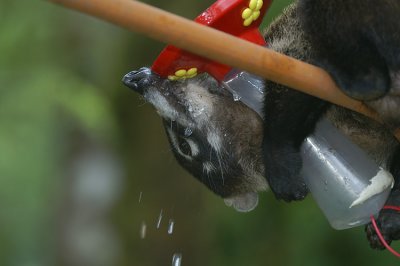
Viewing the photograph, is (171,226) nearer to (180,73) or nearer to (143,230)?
(143,230)

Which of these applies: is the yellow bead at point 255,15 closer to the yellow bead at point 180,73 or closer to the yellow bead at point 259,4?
the yellow bead at point 259,4

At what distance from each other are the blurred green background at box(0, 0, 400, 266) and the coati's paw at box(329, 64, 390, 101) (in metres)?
2.40

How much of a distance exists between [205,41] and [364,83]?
0.63 m

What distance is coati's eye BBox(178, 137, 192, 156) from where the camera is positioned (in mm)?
3322

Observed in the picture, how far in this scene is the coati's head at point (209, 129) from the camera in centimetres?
316

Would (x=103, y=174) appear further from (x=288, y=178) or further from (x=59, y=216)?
(x=288, y=178)

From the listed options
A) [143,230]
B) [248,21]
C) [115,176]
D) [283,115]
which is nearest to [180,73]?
[248,21]

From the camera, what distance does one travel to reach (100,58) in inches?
229

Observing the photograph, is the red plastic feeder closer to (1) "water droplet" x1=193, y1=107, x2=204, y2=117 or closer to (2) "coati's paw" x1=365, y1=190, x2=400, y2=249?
(1) "water droplet" x1=193, y1=107, x2=204, y2=117

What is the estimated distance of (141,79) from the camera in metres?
3.09

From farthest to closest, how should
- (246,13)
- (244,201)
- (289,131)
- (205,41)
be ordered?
(244,201), (289,131), (246,13), (205,41)

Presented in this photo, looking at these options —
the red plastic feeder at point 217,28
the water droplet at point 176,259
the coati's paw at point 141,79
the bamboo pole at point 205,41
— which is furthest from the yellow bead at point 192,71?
the water droplet at point 176,259

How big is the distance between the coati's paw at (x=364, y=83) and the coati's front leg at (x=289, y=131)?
1.28 feet

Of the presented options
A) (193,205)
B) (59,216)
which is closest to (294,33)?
(193,205)
